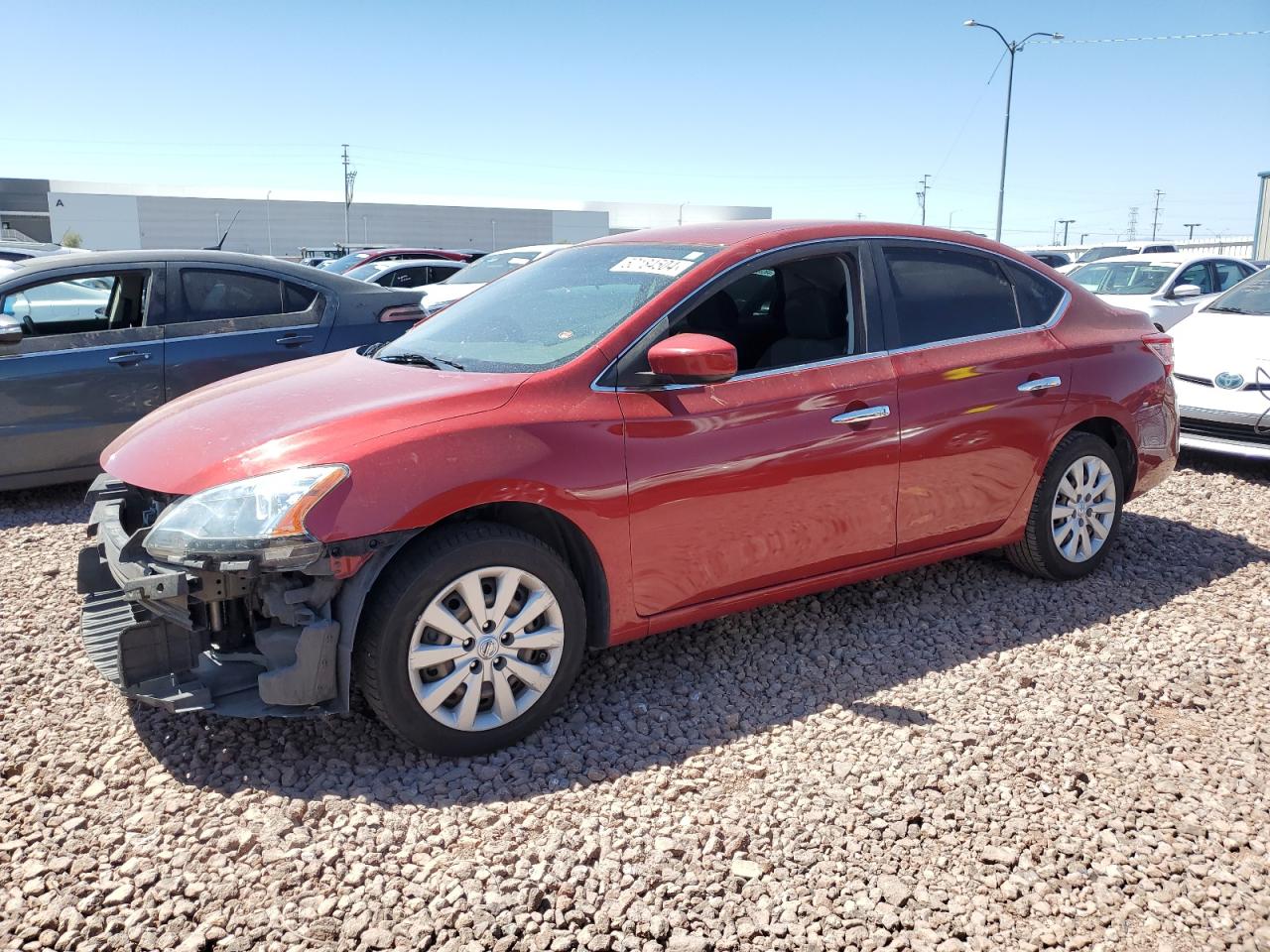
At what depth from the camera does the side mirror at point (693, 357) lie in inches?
131

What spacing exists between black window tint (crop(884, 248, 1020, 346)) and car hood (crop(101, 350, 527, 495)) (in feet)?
5.76

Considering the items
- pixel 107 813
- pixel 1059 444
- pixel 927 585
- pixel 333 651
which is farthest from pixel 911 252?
pixel 107 813

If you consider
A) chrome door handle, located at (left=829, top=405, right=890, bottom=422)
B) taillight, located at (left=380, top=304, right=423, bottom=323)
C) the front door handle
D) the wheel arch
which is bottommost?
the wheel arch

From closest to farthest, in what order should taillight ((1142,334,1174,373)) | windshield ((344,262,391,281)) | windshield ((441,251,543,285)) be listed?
taillight ((1142,334,1174,373)) < windshield ((441,251,543,285)) < windshield ((344,262,391,281))

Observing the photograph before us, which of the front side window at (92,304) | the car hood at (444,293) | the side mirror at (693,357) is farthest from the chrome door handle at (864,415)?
the car hood at (444,293)

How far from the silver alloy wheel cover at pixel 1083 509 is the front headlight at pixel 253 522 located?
3360 millimetres

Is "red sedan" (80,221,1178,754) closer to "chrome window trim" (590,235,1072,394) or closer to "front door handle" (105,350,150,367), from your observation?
"chrome window trim" (590,235,1072,394)

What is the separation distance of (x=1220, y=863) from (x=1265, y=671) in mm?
1529

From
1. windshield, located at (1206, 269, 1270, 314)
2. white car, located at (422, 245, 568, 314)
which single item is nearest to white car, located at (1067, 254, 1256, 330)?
windshield, located at (1206, 269, 1270, 314)

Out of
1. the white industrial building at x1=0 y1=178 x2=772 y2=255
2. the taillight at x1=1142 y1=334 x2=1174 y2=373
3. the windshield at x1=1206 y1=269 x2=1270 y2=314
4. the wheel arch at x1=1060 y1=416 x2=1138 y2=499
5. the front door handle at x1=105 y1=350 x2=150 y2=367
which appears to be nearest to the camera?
the wheel arch at x1=1060 y1=416 x2=1138 y2=499

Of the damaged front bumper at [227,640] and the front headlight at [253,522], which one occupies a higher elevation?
the front headlight at [253,522]

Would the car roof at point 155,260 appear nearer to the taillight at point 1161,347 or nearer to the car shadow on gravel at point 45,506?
the car shadow on gravel at point 45,506

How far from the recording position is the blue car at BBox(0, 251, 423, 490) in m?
5.99

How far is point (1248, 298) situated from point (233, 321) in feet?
25.7
